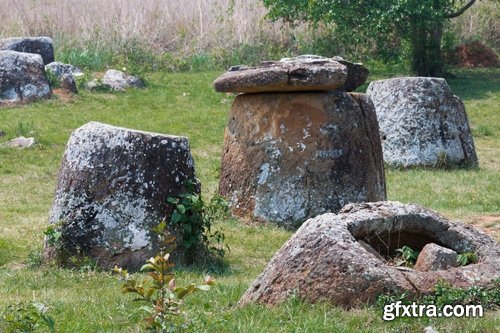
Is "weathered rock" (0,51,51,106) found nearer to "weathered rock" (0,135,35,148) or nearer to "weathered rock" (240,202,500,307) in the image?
"weathered rock" (0,135,35,148)

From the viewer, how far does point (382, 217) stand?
659 centimetres

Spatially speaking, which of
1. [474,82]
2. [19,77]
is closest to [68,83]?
[19,77]

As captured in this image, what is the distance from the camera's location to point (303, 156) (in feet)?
34.8

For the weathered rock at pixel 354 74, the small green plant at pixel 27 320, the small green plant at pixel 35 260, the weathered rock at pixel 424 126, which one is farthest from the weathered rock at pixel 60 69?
the small green plant at pixel 27 320

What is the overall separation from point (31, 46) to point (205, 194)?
33.1 ft

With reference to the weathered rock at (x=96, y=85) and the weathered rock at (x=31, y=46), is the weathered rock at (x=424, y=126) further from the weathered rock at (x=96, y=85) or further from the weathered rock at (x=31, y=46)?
the weathered rock at (x=31, y=46)

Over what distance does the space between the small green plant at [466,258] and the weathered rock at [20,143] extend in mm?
9644

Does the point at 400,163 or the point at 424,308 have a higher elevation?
the point at 424,308

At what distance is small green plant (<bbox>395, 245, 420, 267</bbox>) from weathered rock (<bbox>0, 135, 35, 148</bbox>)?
30.6ft

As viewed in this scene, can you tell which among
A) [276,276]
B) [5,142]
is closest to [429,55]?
[5,142]

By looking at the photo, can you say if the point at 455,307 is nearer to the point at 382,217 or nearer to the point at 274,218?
the point at 382,217

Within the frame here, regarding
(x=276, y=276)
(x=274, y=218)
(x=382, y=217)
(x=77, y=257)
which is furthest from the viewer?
(x=274, y=218)

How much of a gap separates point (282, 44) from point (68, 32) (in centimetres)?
516

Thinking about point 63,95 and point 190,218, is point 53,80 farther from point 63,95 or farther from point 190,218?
point 190,218
